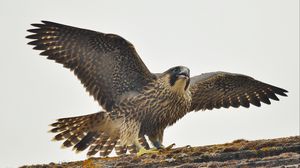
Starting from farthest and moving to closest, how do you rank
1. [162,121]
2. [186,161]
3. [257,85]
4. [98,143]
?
[257,85] < [98,143] < [162,121] < [186,161]

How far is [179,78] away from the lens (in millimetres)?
8258

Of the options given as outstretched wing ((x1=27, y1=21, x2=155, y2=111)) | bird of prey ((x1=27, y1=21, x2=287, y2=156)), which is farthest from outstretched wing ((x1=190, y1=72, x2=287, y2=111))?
outstretched wing ((x1=27, y1=21, x2=155, y2=111))

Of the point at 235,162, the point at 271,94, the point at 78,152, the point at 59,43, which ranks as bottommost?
the point at 235,162

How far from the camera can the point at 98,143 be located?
357 inches

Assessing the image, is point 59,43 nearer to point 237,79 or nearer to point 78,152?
point 78,152

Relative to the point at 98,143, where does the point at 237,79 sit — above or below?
above

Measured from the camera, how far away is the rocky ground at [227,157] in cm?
438

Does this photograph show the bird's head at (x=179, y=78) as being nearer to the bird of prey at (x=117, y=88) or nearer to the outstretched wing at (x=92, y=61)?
the bird of prey at (x=117, y=88)

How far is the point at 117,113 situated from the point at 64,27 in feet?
4.47

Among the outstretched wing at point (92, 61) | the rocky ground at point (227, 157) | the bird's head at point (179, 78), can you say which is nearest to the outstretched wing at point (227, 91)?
the bird's head at point (179, 78)

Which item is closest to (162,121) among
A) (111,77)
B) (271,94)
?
(111,77)

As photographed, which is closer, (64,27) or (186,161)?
(186,161)

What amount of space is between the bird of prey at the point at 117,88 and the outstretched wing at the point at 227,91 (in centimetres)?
2

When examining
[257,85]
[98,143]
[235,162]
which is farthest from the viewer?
[257,85]
